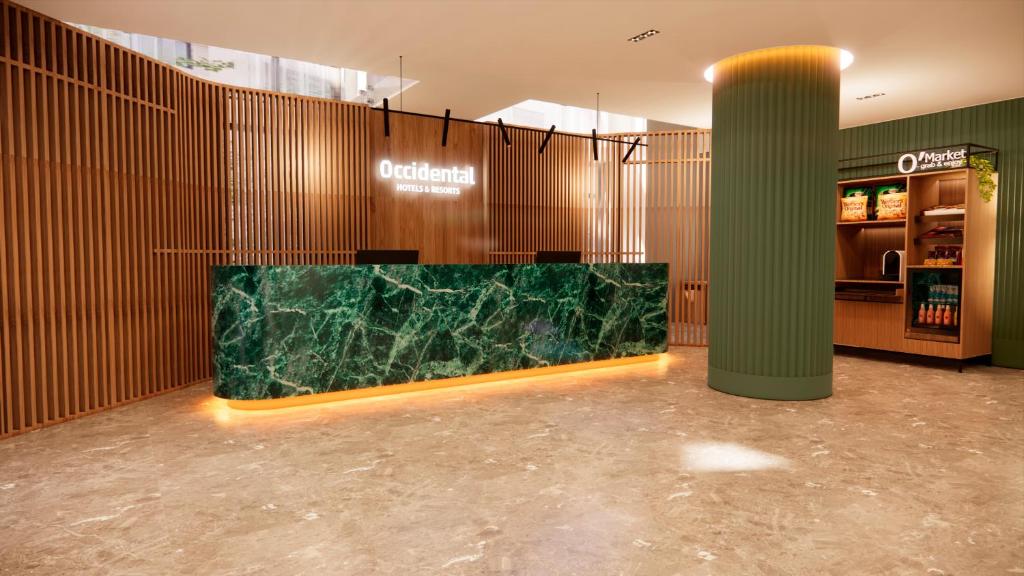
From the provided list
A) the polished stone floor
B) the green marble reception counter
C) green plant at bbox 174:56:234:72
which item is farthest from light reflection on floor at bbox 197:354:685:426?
green plant at bbox 174:56:234:72

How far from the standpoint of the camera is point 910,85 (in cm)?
661

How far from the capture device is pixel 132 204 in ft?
17.5

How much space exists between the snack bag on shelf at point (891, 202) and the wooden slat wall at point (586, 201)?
2278 mm

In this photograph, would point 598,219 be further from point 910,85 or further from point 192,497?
point 192,497

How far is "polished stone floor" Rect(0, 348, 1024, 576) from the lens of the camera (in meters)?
2.60

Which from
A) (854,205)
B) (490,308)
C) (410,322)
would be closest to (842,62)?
(854,205)

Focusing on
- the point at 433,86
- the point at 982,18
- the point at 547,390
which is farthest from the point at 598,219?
the point at 982,18

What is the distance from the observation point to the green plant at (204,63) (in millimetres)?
9375

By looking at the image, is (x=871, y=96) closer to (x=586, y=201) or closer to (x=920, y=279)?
(x=920, y=279)

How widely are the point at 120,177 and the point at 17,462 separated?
259 cm

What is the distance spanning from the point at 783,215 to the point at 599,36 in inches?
95.9

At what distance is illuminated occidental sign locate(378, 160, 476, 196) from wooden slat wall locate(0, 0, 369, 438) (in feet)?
1.22

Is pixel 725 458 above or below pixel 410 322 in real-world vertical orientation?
below

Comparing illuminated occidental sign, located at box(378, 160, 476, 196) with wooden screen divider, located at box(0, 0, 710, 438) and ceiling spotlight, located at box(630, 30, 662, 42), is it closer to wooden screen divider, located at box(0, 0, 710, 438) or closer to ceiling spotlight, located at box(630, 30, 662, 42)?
wooden screen divider, located at box(0, 0, 710, 438)
